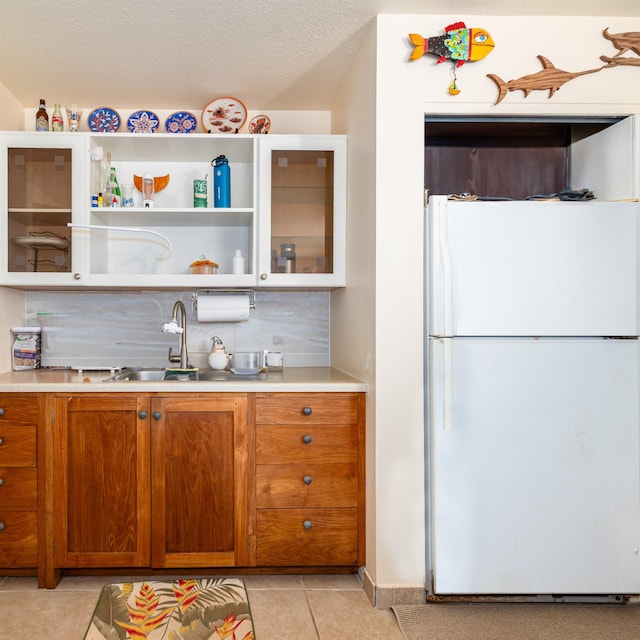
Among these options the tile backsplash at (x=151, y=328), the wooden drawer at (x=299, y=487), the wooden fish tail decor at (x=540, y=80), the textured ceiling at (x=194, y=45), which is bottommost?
the wooden drawer at (x=299, y=487)

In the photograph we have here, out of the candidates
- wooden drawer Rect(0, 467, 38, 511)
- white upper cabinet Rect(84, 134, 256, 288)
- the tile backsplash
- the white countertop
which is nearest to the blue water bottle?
white upper cabinet Rect(84, 134, 256, 288)

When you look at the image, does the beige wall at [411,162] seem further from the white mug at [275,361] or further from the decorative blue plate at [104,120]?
the decorative blue plate at [104,120]

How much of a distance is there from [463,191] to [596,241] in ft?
2.27

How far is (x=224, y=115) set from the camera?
2.90m

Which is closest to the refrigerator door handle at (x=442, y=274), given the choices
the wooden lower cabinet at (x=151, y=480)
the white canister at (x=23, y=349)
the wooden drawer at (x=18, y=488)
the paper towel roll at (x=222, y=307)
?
the wooden lower cabinet at (x=151, y=480)

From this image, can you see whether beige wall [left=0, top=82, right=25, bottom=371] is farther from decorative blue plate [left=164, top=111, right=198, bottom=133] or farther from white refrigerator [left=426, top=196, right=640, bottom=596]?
white refrigerator [left=426, top=196, right=640, bottom=596]

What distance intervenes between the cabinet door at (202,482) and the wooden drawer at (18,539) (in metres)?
0.50

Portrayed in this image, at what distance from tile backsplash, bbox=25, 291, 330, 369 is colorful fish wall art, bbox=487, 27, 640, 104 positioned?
145 centimetres

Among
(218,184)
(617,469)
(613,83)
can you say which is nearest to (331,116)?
(218,184)

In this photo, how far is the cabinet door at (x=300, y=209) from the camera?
2.67 meters

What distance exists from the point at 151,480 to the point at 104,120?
6.18 feet

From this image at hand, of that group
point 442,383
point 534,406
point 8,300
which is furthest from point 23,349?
point 534,406

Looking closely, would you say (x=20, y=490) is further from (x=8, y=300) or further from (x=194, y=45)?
Answer: (x=194, y=45)

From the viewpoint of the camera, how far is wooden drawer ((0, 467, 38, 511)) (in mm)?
2301
